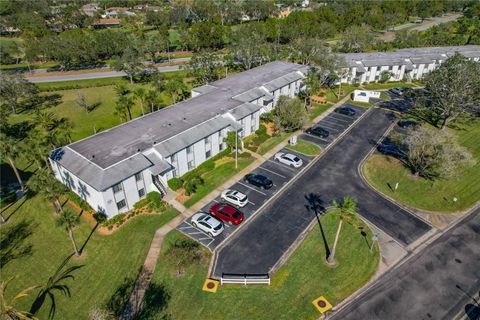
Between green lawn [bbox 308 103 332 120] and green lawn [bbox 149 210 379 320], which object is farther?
green lawn [bbox 308 103 332 120]

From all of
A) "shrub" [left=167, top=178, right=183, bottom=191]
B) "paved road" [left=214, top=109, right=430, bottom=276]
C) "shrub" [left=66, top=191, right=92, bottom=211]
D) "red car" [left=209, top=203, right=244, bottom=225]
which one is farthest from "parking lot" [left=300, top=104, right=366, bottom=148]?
"shrub" [left=66, top=191, right=92, bottom=211]

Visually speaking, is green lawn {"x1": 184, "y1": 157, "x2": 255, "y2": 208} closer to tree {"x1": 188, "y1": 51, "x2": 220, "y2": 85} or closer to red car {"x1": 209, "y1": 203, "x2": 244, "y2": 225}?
red car {"x1": 209, "y1": 203, "x2": 244, "y2": 225}

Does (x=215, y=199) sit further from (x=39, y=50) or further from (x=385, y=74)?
(x=39, y=50)

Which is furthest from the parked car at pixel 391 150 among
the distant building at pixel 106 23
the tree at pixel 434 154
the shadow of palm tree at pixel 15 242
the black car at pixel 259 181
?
the distant building at pixel 106 23

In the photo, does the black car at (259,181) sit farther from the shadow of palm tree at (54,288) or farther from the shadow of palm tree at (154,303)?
the shadow of palm tree at (54,288)

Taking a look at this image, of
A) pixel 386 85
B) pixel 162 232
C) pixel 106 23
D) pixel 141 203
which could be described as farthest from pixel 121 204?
pixel 106 23
